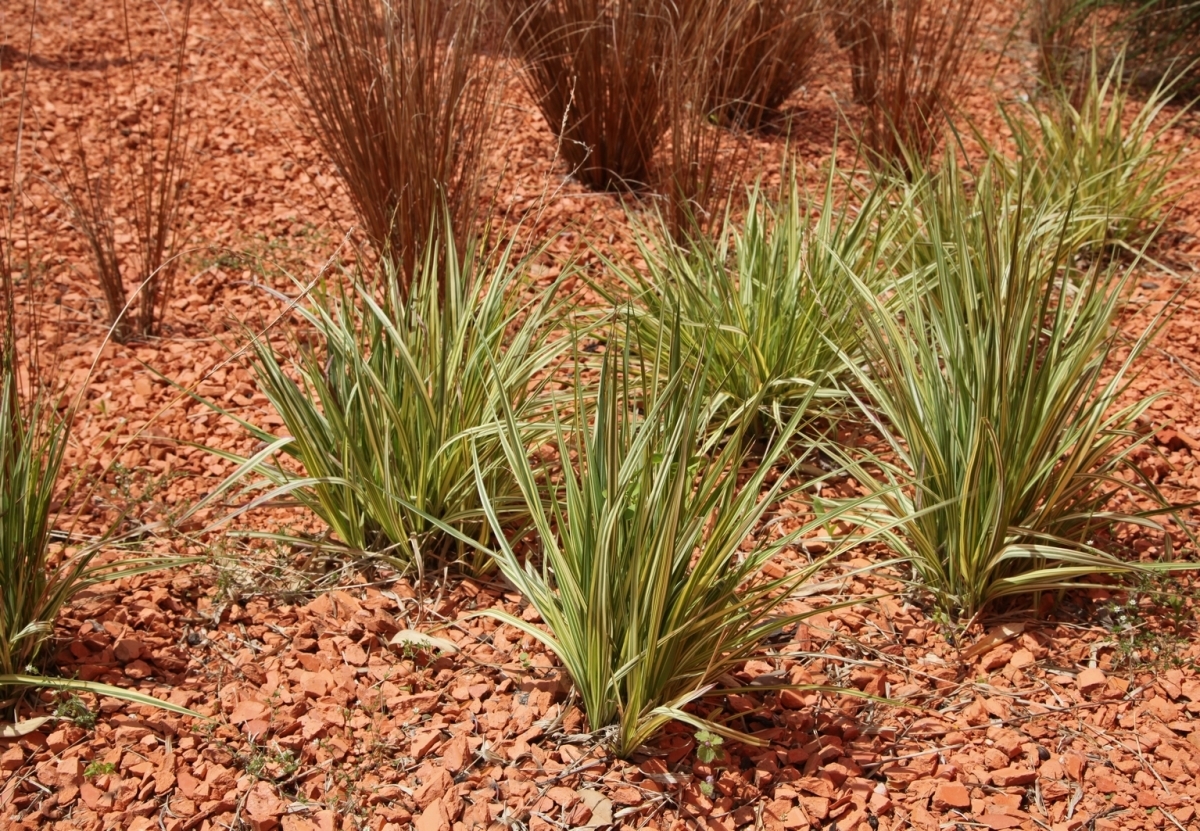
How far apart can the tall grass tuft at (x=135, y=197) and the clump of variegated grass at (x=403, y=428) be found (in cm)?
49

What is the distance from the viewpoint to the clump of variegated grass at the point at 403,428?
224 cm

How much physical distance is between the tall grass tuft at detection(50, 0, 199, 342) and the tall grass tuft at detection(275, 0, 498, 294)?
0.35 meters

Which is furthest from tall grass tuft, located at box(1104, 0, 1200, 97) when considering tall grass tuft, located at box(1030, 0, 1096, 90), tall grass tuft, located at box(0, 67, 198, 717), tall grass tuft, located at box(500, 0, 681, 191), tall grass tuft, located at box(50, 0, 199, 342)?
tall grass tuft, located at box(0, 67, 198, 717)

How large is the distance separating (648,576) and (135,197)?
2.14 m

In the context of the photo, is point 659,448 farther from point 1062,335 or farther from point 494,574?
point 1062,335

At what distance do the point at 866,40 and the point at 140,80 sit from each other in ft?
8.64

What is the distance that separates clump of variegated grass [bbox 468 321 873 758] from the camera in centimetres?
178

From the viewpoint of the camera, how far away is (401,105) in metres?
2.70

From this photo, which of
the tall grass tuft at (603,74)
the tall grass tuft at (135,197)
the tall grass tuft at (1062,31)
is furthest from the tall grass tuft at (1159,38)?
the tall grass tuft at (135,197)

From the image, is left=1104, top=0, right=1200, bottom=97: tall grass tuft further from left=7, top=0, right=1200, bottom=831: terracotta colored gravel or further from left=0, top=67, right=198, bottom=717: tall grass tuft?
left=0, top=67, right=198, bottom=717: tall grass tuft

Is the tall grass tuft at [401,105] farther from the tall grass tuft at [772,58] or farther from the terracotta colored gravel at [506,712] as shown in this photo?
the tall grass tuft at [772,58]

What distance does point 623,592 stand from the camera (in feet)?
5.97

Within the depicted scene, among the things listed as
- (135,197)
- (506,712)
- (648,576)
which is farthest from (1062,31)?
(506,712)

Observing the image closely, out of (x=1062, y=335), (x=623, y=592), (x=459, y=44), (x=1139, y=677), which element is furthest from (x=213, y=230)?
(x=1139, y=677)
